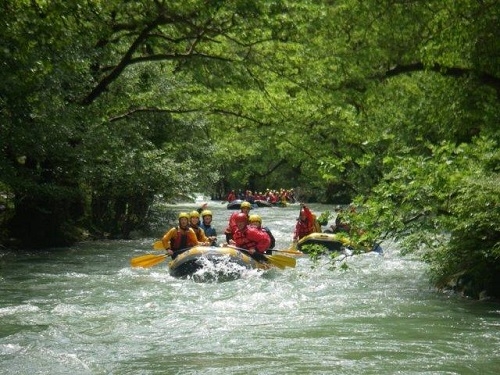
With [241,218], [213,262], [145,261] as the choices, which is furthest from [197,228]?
[213,262]

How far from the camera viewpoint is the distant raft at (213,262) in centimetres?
1201

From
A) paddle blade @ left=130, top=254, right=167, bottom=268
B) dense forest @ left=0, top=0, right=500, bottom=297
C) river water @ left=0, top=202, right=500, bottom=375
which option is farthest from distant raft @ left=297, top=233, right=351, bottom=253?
paddle blade @ left=130, top=254, right=167, bottom=268

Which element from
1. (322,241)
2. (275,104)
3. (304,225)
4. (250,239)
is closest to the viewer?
(250,239)

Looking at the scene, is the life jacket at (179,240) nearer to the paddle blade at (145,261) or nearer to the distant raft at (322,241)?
the paddle blade at (145,261)

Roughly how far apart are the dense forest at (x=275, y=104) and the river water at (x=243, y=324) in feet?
4.00

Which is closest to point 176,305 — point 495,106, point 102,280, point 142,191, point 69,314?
point 69,314

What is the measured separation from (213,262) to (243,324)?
12.7 ft

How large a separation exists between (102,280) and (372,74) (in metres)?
7.11

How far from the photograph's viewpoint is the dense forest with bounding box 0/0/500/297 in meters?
9.53

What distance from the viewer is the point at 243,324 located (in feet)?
27.0

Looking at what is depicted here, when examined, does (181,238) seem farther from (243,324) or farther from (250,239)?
(243,324)

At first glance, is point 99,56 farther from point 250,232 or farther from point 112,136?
point 250,232

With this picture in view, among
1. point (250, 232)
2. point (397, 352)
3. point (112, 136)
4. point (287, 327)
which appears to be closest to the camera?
point (397, 352)

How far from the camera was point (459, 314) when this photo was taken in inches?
352
